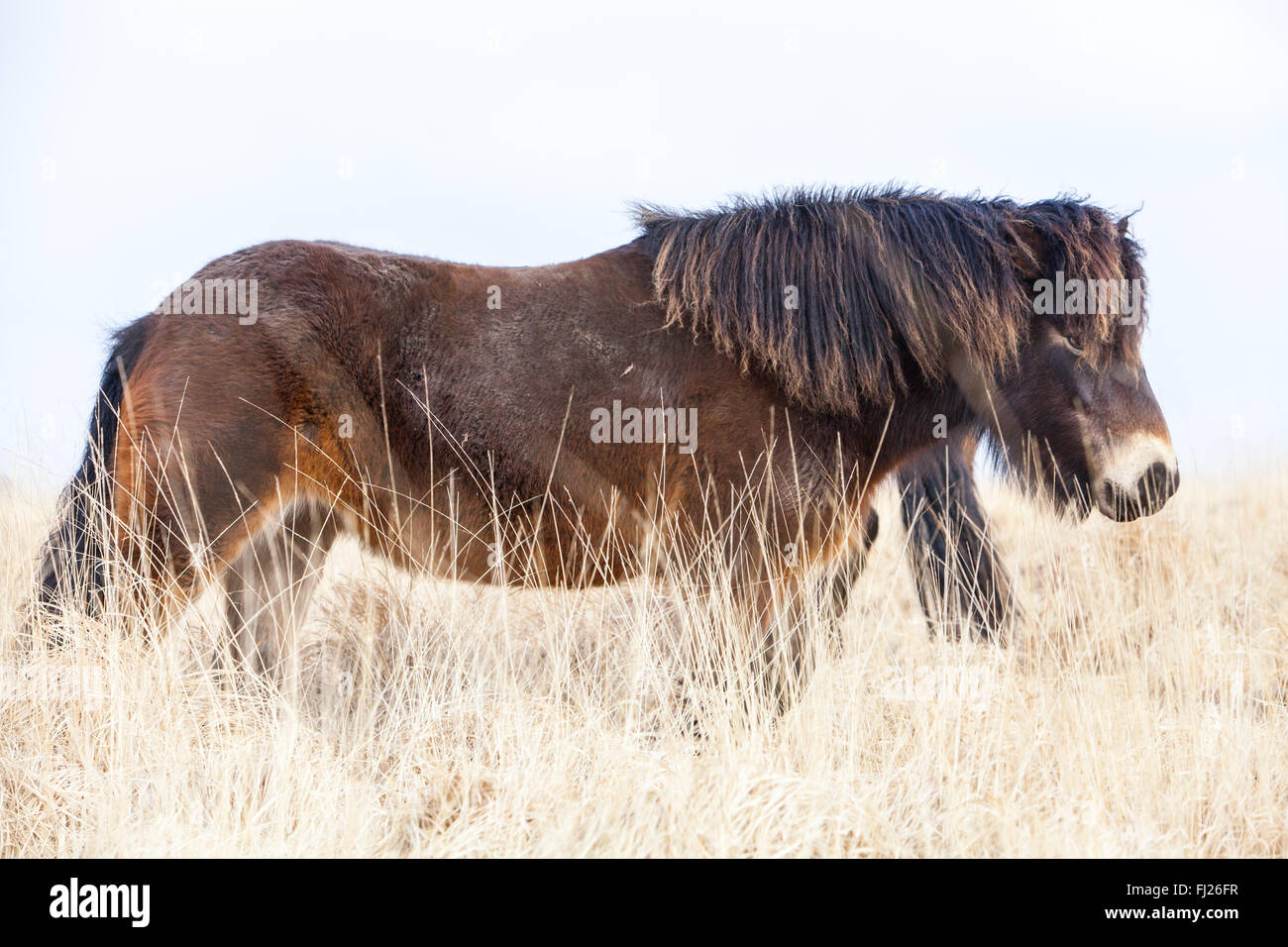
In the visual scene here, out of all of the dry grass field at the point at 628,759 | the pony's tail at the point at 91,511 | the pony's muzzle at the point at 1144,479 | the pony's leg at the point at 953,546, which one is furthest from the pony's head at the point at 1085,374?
the pony's tail at the point at 91,511

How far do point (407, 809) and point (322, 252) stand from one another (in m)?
2.28

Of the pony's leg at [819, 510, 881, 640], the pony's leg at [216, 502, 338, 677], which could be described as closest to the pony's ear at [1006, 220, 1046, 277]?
the pony's leg at [819, 510, 881, 640]

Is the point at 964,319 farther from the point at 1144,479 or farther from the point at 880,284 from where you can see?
the point at 1144,479

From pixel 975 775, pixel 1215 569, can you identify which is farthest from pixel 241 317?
pixel 1215 569

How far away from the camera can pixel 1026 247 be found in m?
3.93

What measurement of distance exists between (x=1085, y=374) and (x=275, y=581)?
359 centimetres

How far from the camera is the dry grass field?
274cm

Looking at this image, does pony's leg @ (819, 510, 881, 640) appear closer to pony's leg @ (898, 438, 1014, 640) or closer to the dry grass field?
pony's leg @ (898, 438, 1014, 640)

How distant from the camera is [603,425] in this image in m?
3.82

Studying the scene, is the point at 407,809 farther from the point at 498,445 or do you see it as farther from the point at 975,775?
the point at 975,775

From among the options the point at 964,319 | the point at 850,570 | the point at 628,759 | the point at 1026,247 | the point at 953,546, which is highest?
the point at 1026,247

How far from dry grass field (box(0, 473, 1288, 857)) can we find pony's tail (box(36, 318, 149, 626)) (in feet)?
0.75

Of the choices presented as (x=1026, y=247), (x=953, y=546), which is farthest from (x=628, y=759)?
(x=953, y=546)
